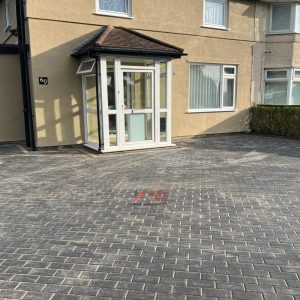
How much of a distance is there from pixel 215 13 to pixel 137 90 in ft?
18.0

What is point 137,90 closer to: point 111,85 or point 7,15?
point 111,85

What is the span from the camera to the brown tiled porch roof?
9.27 meters

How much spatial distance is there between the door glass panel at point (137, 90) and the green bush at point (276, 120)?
595cm

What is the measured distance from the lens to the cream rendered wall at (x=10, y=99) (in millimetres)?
11234

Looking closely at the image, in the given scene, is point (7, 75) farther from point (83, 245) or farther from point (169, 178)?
point (83, 245)

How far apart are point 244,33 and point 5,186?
11.3m

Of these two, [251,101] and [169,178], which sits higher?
[251,101]

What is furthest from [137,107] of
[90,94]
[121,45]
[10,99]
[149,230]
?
[149,230]

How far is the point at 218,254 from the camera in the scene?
3.90m

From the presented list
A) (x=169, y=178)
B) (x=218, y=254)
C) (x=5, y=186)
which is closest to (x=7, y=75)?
(x=5, y=186)

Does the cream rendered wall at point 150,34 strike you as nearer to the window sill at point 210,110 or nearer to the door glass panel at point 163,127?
the window sill at point 210,110

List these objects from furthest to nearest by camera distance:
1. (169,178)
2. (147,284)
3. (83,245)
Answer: (169,178)
(83,245)
(147,284)

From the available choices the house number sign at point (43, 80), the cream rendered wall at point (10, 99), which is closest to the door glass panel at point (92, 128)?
the house number sign at point (43, 80)

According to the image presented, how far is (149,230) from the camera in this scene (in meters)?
4.60
